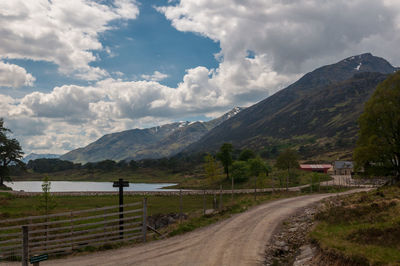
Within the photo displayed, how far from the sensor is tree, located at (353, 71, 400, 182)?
3625 centimetres

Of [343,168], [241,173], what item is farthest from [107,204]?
[343,168]

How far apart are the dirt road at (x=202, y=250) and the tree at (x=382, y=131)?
20.9 m

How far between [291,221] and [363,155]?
1916 cm

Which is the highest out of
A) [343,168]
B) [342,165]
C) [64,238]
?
[342,165]

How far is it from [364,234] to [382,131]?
28286 mm

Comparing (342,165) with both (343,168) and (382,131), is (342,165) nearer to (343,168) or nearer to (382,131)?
(343,168)

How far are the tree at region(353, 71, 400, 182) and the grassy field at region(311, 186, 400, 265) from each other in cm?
1959

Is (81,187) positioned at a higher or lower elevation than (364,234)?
lower

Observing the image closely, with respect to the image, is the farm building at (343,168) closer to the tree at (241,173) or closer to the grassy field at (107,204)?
the tree at (241,173)

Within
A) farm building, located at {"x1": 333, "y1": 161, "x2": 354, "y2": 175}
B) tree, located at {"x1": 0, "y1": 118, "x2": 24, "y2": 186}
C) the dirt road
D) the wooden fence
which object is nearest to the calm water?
tree, located at {"x1": 0, "y1": 118, "x2": 24, "y2": 186}

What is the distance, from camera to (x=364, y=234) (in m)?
14.3

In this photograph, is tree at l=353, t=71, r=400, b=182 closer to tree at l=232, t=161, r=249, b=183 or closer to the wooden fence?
the wooden fence

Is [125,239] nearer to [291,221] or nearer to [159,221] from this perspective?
[291,221]

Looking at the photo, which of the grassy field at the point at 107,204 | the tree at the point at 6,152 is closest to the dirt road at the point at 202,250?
the grassy field at the point at 107,204
